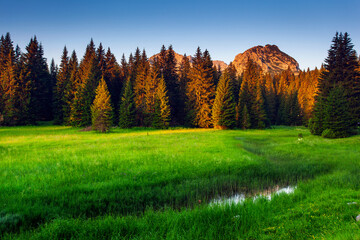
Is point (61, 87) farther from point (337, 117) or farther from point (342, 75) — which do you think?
point (342, 75)

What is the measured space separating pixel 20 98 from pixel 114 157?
163 feet

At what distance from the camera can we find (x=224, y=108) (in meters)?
45.1

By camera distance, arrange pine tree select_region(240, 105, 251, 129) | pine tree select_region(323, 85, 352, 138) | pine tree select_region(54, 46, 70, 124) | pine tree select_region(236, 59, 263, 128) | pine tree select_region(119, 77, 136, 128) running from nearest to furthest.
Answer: pine tree select_region(323, 85, 352, 138)
pine tree select_region(119, 77, 136, 128)
pine tree select_region(240, 105, 251, 129)
pine tree select_region(236, 59, 263, 128)
pine tree select_region(54, 46, 70, 124)

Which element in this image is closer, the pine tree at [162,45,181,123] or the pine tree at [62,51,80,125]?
the pine tree at [62,51,80,125]

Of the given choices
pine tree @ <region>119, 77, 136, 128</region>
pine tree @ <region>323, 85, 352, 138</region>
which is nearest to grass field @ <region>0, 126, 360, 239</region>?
pine tree @ <region>323, 85, 352, 138</region>

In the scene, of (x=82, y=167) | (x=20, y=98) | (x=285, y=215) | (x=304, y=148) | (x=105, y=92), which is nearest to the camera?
(x=285, y=215)

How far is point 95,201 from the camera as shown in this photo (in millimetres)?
6500

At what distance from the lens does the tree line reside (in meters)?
45.4

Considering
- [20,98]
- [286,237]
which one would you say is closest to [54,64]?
[20,98]

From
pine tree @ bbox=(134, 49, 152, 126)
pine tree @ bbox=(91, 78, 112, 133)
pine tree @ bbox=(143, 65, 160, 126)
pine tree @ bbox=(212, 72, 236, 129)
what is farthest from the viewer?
pine tree @ bbox=(134, 49, 152, 126)

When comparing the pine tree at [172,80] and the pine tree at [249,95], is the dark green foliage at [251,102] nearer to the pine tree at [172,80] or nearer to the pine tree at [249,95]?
the pine tree at [249,95]

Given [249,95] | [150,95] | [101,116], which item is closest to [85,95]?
[150,95]

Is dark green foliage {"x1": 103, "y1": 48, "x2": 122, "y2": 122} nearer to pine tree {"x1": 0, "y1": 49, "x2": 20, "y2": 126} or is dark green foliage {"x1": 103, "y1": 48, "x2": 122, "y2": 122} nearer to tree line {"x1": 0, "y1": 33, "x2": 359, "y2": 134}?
tree line {"x1": 0, "y1": 33, "x2": 359, "y2": 134}

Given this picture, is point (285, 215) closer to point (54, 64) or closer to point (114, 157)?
point (114, 157)
